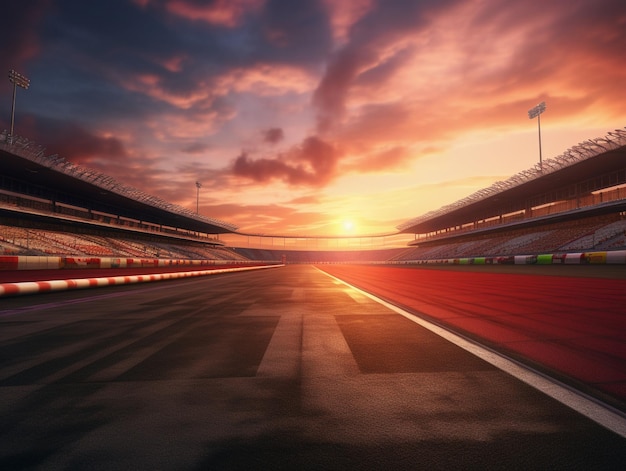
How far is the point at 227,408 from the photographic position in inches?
100

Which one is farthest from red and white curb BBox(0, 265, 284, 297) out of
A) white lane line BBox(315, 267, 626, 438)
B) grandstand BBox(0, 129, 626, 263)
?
grandstand BBox(0, 129, 626, 263)

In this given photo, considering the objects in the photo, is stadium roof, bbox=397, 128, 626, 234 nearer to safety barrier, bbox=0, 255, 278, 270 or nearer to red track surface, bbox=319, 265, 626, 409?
red track surface, bbox=319, 265, 626, 409

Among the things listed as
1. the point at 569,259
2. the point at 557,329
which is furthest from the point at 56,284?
the point at 569,259

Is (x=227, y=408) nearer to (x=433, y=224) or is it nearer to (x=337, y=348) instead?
(x=337, y=348)

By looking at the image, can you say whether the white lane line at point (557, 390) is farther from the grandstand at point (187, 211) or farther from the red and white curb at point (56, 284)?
the grandstand at point (187, 211)

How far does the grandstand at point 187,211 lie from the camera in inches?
1307

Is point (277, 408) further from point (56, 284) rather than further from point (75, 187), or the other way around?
point (75, 187)

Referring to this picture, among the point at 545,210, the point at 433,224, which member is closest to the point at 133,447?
the point at 545,210

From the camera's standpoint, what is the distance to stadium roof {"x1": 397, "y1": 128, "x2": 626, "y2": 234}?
1289 inches

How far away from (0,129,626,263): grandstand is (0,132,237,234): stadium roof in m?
0.10

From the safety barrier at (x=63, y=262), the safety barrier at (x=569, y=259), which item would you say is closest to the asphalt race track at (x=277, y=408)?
the safety barrier at (x=63, y=262)

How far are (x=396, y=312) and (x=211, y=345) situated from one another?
3.78m

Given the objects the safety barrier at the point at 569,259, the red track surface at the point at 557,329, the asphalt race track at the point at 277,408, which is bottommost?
the asphalt race track at the point at 277,408

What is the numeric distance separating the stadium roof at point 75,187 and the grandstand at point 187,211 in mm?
97
